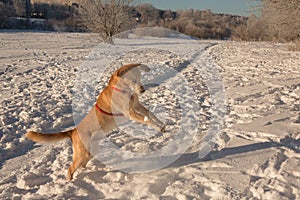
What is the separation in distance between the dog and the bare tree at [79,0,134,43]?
21.5 meters

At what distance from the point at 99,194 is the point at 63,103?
4.21 meters

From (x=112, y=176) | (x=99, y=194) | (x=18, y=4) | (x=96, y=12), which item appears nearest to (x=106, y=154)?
(x=112, y=176)

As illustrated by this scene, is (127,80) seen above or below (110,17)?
below

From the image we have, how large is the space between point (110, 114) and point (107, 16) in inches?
875

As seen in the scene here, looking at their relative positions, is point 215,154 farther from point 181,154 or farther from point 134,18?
point 134,18

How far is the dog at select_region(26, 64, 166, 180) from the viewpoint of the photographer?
11.2ft

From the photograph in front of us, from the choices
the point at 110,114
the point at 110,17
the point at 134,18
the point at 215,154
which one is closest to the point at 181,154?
the point at 215,154

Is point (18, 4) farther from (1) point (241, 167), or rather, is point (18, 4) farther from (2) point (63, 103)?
(1) point (241, 167)

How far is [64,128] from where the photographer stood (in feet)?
17.9

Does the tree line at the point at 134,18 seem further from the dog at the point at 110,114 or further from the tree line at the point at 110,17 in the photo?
the dog at the point at 110,114

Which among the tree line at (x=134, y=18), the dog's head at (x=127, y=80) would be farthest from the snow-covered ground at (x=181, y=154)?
the tree line at (x=134, y=18)

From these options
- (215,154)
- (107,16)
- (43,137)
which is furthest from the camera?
(107,16)

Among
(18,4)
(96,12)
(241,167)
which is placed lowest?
(241,167)

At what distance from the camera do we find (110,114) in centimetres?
362
